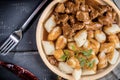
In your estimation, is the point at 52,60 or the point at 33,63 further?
the point at 33,63

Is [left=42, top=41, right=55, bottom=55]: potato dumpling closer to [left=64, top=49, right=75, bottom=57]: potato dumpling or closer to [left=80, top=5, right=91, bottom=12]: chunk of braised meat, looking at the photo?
[left=64, top=49, right=75, bottom=57]: potato dumpling

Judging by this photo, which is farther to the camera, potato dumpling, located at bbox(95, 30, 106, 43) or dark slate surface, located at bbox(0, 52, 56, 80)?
dark slate surface, located at bbox(0, 52, 56, 80)

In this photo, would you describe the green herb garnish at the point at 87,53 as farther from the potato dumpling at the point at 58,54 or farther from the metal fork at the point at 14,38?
the metal fork at the point at 14,38

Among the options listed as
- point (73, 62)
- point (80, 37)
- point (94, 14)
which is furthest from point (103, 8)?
point (73, 62)

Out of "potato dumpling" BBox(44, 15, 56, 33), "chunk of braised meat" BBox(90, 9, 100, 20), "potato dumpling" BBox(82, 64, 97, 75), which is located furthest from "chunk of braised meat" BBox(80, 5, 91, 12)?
"potato dumpling" BBox(82, 64, 97, 75)

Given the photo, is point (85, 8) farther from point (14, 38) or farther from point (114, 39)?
point (14, 38)
